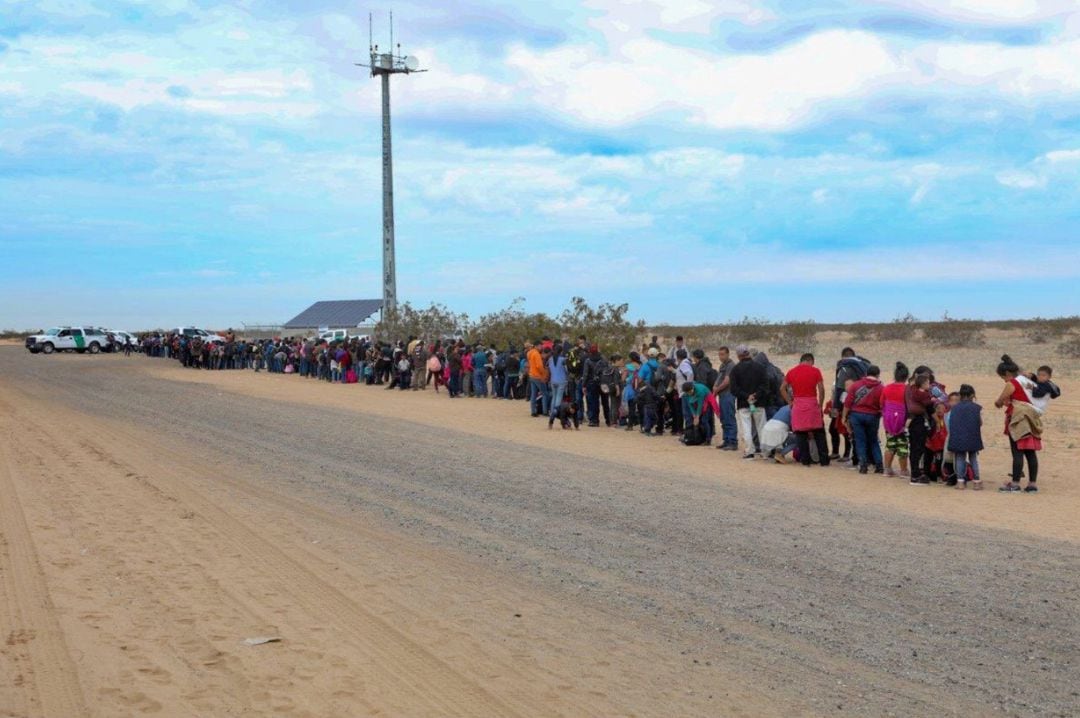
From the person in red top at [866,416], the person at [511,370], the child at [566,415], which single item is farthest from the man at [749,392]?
the person at [511,370]

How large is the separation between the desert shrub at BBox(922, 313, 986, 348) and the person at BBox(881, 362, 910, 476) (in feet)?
127

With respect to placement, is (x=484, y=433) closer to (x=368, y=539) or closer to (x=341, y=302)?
(x=368, y=539)

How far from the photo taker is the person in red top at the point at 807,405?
49.9 ft

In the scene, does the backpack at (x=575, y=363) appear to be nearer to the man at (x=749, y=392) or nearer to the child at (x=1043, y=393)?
the man at (x=749, y=392)

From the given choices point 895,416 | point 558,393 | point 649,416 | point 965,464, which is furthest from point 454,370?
point 965,464

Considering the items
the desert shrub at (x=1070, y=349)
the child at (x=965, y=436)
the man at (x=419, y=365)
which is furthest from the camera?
the desert shrub at (x=1070, y=349)

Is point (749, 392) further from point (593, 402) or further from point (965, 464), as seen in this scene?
point (593, 402)

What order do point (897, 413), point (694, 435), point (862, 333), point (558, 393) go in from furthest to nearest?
point (862, 333), point (558, 393), point (694, 435), point (897, 413)

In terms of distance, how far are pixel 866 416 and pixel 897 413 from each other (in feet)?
2.03

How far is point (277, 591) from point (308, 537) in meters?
2.05

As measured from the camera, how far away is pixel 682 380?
18.6 metres

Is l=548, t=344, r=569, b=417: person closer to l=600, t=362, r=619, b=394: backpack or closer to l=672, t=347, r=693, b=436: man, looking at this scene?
l=600, t=362, r=619, b=394: backpack

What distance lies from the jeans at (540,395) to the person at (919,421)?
10.7m

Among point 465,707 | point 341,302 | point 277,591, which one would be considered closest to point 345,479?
point 277,591
